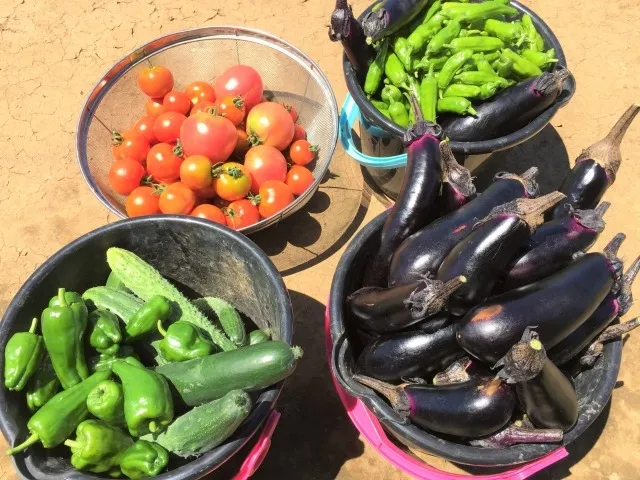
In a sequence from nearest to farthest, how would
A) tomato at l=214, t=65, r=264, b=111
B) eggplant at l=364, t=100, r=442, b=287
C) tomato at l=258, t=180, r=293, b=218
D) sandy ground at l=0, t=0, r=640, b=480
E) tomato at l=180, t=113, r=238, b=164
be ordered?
eggplant at l=364, t=100, r=442, b=287 → sandy ground at l=0, t=0, r=640, b=480 → tomato at l=180, t=113, r=238, b=164 → tomato at l=258, t=180, r=293, b=218 → tomato at l=214, t=65, r=264, b=111

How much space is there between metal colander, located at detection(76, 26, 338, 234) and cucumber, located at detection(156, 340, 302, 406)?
1132mm

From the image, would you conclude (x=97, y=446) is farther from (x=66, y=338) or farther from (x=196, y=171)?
(x=196, y=171)

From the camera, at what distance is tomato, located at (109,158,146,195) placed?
8.53 feet

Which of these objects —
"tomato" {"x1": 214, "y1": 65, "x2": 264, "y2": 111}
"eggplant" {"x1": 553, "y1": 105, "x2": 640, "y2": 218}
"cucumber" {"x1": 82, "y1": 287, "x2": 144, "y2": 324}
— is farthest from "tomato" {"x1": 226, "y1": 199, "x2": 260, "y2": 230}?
"eggplant" {"x1": 553, "y1": 105, "x2": 640, "y2": 218}

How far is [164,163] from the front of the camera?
2570 millimetres

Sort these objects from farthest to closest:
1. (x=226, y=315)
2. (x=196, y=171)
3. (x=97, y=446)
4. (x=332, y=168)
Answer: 1. (x=332, y=168)
2. (x=196, y=171)
3. (x=226, y=315)
4. (x=97, y=446)

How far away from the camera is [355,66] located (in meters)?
2.64

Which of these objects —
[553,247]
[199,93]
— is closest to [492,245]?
[553,247]

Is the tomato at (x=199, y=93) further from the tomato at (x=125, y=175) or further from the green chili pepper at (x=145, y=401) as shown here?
the green chili pepper at (x=145, y=401)

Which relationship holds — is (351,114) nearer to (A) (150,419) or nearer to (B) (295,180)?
(B) (295,180)

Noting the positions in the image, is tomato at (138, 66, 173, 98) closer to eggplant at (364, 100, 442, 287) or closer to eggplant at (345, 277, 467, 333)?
eggplant at (364, 100, 442, 287)

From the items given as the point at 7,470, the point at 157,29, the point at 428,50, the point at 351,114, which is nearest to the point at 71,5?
the point at 157,29

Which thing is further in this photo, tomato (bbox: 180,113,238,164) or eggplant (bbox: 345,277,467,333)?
tomato (bbox: 180,113,238,164)

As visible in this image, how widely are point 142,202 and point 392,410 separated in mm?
1536
